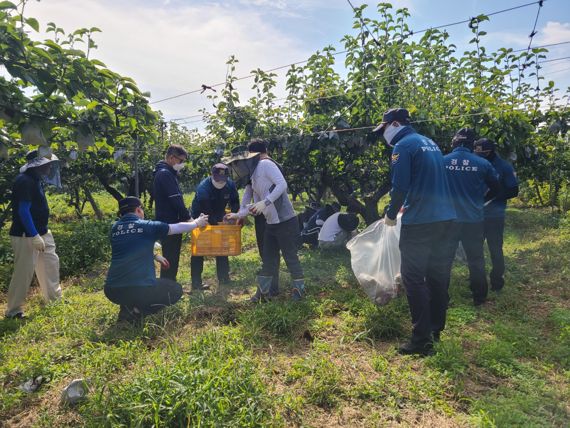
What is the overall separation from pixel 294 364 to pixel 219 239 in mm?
2005

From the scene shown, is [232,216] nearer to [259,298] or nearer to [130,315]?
[259,298]

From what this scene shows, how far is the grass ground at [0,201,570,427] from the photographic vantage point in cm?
228

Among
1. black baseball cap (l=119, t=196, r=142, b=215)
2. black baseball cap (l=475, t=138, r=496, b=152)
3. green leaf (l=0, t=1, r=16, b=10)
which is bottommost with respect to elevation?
black baseball cap (l=119, t=196, r=142, b=215)

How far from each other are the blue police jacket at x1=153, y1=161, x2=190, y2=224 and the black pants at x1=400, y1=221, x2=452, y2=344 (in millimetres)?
2411

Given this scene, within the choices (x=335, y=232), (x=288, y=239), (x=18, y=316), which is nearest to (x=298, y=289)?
(x=288, y=239)

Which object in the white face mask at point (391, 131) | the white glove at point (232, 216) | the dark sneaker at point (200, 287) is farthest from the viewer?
the dark sneaker at point (200, 287)

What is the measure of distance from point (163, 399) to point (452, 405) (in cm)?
171

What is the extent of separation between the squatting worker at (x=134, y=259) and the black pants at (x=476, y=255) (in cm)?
286

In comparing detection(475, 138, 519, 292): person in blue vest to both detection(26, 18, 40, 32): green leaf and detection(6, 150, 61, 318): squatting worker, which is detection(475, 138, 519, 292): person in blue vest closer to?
detection(26, 18, 40, 32): green leaf

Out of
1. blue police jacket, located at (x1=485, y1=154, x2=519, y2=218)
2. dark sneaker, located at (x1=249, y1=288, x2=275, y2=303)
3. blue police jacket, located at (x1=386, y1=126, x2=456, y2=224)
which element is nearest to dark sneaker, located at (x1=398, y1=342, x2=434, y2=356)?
blue police jacket, located at (x1=386, y1=126, x2=456, y2=224)

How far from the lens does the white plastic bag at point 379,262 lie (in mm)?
3645

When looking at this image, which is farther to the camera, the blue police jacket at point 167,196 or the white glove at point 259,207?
the blue police jacket at point 167,196

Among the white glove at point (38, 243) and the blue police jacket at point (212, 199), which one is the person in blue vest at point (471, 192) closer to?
the blue police jacket at point (212, 199)

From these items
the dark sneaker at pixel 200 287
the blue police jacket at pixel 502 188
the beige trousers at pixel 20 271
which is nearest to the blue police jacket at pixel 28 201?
the beige trousers at pixel 20 271
